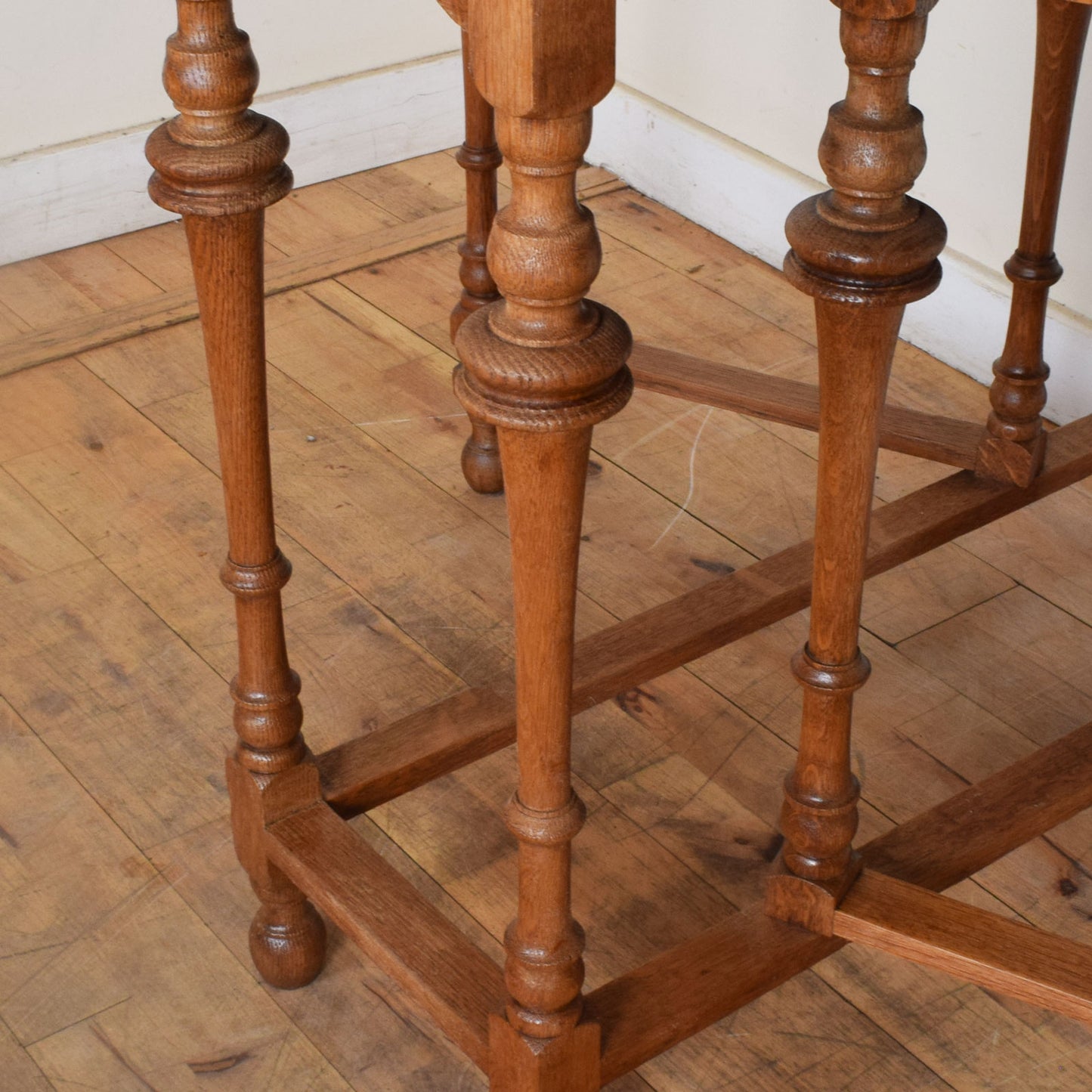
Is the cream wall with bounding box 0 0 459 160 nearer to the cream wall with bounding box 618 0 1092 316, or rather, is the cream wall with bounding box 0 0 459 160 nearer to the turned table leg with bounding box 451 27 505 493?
the cream wall with bounding box 618 0 1092 316

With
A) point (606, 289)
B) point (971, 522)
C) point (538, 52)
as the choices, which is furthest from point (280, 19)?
point (538, 52)

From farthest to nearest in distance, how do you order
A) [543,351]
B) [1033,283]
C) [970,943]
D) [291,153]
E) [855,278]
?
[291,153] → [1033,283] → [970,943] → [855,278] → [543,351]

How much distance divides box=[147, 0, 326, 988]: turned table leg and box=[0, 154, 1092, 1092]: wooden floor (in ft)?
0.36

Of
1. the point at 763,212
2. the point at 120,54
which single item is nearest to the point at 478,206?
the point at 763,212

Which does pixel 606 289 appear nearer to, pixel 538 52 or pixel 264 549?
pixel 264 549

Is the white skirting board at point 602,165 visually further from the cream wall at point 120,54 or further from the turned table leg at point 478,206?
the turned table leg at point 478,206

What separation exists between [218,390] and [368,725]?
0.56 meters

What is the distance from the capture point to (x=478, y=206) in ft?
5.91

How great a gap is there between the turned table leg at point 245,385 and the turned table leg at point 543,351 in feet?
1.06

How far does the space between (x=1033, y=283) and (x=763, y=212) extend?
0.90m

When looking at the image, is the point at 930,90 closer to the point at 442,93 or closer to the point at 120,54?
the point at 442,93

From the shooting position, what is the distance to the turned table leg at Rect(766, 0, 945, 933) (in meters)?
0.94

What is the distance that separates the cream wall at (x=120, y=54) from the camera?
8.02 feet

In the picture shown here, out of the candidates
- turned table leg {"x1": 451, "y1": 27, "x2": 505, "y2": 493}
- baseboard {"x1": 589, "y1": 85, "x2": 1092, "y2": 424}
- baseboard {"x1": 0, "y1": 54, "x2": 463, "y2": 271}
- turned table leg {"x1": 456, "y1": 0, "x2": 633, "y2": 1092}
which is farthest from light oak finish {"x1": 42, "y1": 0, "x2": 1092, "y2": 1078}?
baseboard {"x1": 0, "y1": 54, "x2": 463, "y2": 271}
